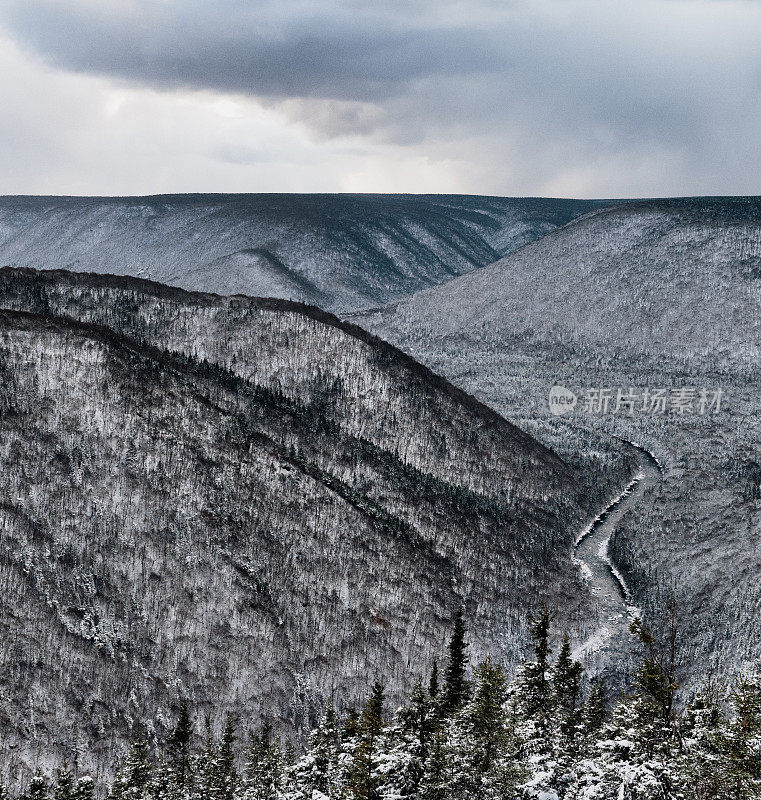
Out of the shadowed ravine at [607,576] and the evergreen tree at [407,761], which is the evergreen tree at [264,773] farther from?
the shadowed ravine at [607,576]

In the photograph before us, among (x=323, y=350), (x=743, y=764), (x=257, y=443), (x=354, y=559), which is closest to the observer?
(x=743, y=764)

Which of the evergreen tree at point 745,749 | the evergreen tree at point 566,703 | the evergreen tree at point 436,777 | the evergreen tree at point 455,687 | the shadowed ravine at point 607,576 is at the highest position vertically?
the evergreen tree at point 745,749

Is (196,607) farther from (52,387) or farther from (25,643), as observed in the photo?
(52,387)

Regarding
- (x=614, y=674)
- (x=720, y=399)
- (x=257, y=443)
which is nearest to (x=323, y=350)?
(x=257, y=443)

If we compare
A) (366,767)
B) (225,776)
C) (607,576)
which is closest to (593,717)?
(366,767)

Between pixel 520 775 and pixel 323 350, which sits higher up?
pixel 323 350

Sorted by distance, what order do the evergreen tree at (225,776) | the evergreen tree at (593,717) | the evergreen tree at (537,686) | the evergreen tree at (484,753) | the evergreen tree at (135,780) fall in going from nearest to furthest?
the evergreen tree at (484,753) < the evergreen tree at (593,717) < the evergreen tree at (537,686) < the evergreen tree at (225,776) < the evergreen tree at (135,780)

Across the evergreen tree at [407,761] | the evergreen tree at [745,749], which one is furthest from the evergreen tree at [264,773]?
the evergreen tree at [745,749]
